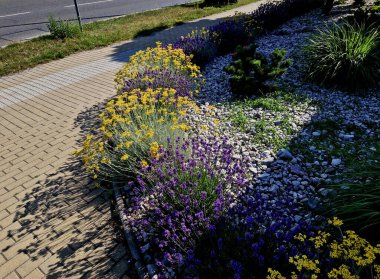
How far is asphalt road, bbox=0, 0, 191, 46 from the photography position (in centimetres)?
1187

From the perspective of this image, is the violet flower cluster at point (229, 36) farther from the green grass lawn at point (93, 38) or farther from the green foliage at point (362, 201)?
the green foliage at point (362, 201)

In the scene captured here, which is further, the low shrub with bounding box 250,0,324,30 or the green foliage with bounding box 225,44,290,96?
the low shrub with bounding box 250,0,324,30

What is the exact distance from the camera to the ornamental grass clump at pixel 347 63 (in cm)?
567

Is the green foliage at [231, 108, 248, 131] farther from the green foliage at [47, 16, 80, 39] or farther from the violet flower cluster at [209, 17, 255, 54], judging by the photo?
the green foliage at [47, 16, 80, 39]

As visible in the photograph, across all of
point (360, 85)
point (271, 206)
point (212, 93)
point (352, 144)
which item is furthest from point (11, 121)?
point (360, 85)

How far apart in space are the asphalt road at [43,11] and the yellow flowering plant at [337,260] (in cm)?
1126

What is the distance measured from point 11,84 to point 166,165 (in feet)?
20.0

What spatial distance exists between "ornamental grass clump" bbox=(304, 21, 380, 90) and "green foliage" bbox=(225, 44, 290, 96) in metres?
0.68

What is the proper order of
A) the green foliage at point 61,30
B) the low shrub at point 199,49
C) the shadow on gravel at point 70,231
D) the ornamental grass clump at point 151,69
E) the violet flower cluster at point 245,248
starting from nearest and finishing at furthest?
the violet flower cluster at point 245,248
the shadow on gravel at point 70,231
the ornamental grass clump at point 151,69
the low shrub at point 199,49
the green foliage at point 61,30

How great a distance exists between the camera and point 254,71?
5.85m

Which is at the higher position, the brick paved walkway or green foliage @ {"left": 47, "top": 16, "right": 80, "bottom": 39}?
green foliage @ {"left": 47, "top": 16, "right": 80, "bottom": 39}

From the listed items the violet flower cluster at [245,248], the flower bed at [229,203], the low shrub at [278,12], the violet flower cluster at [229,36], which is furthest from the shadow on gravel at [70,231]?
the low shrub at [278,12]

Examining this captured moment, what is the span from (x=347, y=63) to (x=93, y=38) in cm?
796

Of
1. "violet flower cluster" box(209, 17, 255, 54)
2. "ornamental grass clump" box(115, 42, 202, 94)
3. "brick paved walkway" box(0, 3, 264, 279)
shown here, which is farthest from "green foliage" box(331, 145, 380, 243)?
"violet flower cluster" box(209, 17, 255, 54)
